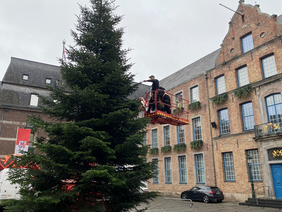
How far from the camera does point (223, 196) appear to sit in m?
17.6

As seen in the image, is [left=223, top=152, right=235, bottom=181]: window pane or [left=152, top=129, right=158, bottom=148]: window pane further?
[left=152, top=129, right=158, bottom=148]: window pane

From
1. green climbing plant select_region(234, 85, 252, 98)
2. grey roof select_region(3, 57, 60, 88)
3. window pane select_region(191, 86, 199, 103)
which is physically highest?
grey roof select_region(3, 57, 60, 88)

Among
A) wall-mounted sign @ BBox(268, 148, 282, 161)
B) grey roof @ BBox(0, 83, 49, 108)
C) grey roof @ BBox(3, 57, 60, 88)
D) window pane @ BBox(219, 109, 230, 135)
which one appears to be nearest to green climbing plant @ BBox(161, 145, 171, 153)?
window pane @ BBox(219, 109, 230, 135)

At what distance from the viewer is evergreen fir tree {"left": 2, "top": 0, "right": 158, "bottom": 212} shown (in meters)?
6.17

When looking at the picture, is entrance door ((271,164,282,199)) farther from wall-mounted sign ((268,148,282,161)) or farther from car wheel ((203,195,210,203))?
car wheel ((203,195,210,203))

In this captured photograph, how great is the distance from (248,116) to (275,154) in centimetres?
366

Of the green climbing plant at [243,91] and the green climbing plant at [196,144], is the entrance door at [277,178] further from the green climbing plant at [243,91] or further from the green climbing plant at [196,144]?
the green climbing plant at [196,144]

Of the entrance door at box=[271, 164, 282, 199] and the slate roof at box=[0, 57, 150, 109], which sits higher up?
the slate roof at box=[0, 57, 150, 109]

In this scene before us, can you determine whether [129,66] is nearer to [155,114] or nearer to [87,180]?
[155,114]

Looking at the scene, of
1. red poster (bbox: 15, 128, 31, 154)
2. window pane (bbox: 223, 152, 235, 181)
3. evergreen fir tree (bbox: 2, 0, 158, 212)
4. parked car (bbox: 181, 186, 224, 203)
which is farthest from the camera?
red poster (bbox: 15, 128, 31, 154)

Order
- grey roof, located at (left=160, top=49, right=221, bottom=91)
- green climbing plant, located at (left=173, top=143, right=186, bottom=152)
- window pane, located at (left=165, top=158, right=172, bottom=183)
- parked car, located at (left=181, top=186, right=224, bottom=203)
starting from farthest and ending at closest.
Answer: window pane, located at (left=165, top=158, right=172, bottom=183), grey roof, located at (left=160, top=49, right=221, bottom=91), green climbing plant, located at (left=173, top=143, right=186, bottom=152), parked car, located at (left=181, top=186, right=224, bottom=203)

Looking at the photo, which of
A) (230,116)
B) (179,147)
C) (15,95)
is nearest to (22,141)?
(15,95)

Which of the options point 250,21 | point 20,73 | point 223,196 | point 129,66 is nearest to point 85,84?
point 129,66

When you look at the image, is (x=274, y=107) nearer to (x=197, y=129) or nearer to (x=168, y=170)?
(x=197, y=129)
